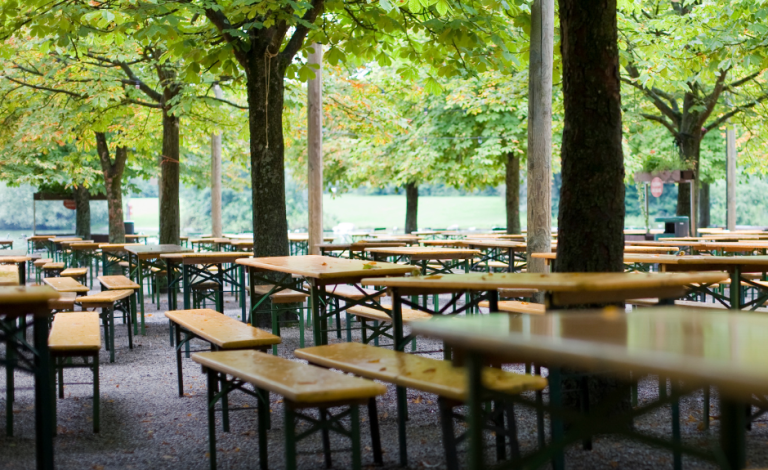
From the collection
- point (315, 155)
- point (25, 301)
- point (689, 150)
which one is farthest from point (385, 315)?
point (689, 150)

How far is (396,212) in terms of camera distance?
1646 inches

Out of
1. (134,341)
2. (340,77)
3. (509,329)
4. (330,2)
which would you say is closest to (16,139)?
(340,77)

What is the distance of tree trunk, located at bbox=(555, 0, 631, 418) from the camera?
14.0ft

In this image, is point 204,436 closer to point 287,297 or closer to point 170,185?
point 287,297

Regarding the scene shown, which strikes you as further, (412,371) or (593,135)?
(593,135)

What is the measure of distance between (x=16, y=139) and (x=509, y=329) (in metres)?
15.9

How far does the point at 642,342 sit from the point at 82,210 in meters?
23.3

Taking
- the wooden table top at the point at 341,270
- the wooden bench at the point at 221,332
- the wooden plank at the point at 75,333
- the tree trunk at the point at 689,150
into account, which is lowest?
the wooden plank at the point at 75,333

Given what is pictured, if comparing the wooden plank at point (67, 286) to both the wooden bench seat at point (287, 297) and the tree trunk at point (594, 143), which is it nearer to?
the wooden bench seat at point (287, 297)

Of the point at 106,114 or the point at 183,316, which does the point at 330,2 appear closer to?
the point at 183,316

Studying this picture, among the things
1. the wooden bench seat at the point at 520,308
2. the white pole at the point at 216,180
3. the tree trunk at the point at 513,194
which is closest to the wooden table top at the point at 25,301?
the wooden bench seat at the point at 520,308

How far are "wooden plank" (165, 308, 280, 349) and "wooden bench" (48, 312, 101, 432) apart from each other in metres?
0.57

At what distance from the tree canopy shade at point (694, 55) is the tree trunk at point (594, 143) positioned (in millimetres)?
3810

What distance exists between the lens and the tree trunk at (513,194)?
17.0m
